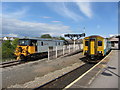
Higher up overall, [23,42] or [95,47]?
[23,42]

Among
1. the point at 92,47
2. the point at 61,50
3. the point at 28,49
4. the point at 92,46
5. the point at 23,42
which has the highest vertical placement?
the point at 23,42

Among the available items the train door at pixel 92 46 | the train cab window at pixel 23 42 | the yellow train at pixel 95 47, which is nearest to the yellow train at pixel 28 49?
the train cab window at pixel 23 42

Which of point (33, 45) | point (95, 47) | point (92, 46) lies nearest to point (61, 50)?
point (33, 45)

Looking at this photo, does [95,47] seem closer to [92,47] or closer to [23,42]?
[92,47]

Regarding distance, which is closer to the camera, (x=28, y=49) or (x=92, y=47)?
(x=92, y=47)

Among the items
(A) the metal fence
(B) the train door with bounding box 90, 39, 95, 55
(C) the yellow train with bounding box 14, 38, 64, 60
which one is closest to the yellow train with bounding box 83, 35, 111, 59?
(B) the train door with bounding box 90, 39, 95, 55

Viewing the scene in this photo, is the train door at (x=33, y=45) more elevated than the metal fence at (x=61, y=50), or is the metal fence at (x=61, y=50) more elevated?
the train door at (x=33, y=45)

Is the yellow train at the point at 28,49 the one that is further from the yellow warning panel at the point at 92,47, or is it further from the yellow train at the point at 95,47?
the yellow warning panel at the point at 92,47

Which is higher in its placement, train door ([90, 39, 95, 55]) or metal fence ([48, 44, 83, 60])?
train door ([90, 39, 95, 55])

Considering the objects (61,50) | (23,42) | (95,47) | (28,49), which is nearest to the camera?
(95,47)

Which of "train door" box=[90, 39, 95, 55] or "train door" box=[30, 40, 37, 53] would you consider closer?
"train door" box=[90, 39, 95, 55]

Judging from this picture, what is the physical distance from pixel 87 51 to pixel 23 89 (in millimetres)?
9418

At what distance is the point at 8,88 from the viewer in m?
5.52

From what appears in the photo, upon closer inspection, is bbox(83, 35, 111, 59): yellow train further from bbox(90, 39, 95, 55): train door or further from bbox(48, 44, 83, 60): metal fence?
bbox(48, 44, 83, 60): metal fence
